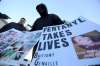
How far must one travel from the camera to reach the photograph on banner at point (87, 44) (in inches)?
55.1

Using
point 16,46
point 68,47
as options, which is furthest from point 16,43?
point 68,47

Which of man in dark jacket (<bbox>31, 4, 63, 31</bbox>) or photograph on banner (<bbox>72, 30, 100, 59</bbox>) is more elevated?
man in dark jacket (<bbox>31, 4, 63, 31</bbox>)

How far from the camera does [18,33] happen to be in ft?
6.45

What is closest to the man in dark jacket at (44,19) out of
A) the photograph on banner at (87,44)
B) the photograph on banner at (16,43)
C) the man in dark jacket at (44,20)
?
the man in dark jacket at (44,20)

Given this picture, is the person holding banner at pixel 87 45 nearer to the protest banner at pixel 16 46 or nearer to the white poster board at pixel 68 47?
the white poster board at pixel 68 47

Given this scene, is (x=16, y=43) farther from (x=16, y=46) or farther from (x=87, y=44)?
(x=87, y=44)

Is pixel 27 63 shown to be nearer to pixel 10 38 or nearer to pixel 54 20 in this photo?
pixel 10 38

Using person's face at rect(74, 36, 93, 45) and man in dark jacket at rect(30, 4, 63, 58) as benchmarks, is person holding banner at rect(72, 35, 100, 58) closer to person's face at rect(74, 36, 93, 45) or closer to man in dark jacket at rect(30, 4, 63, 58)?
person's face at rect(74, 36, 93, 45)

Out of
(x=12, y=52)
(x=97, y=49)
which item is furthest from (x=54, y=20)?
(x=97, y=49)

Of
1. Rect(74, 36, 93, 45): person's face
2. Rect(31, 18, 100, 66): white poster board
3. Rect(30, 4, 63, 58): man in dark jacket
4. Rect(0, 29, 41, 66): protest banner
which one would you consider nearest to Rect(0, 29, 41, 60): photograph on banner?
Rect(0, 29, 41, 66): protest banner

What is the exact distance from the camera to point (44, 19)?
2.19 m

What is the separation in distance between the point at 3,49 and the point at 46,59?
16.8 inches

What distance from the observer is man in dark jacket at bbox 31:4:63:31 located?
2141 mm

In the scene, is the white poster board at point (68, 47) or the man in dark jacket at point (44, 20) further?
the man in dark jacket at point (44, 20)
